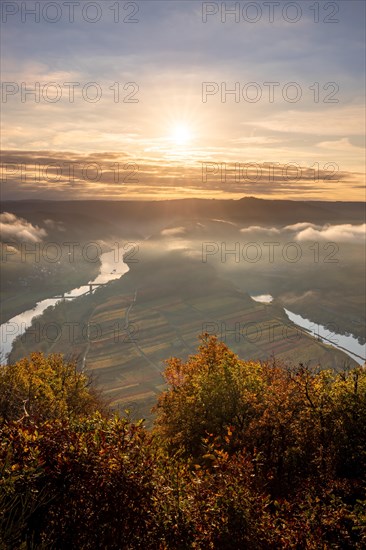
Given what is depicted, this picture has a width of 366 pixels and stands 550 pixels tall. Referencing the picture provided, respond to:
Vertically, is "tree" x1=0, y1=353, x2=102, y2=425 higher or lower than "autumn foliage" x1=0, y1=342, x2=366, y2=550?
lower

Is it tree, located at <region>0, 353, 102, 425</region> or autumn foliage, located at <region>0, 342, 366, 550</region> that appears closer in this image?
autumn foliage, located at <region>0, 342, 366, 550</region>

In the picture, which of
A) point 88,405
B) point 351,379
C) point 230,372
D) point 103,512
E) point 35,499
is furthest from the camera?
point 88,405

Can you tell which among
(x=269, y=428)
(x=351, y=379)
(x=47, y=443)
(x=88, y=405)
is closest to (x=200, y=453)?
(x=269, y=428)

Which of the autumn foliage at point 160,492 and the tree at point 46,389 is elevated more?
the autumn foliage at point 160,492

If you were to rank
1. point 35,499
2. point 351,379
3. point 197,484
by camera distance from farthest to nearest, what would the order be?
point 351,379 < point 197,484 < point 35,499

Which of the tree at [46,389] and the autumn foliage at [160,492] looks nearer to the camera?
the autumn foliage at [160,492]

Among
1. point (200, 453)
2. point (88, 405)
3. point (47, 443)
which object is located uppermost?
point (47, 443)

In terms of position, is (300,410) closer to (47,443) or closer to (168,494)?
(168,494)

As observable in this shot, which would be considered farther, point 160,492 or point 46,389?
point 46,389

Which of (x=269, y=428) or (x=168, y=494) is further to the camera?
(x=269, y=428)

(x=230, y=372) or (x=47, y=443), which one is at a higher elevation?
(x=47, y=443)

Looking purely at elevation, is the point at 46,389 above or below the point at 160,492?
below
